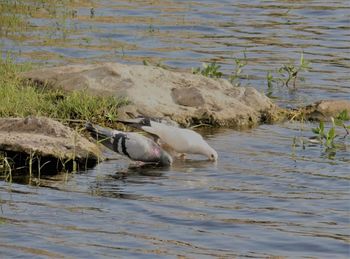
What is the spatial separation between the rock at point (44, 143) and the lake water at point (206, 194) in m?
0.18

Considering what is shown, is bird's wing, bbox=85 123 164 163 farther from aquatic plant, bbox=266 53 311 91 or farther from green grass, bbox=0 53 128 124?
aquatic plant, bbox=266 53 311 91

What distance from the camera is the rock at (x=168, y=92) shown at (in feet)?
34.7

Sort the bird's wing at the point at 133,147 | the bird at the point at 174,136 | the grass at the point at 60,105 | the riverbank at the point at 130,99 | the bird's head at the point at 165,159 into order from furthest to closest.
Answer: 1. the riverbank at the point at 130,99
2. the grass at the point at 60,105
3. the bird at the point at 174,136
4. the bird's head at the point at 165,159
5. the bird's wing at the point at 133,147

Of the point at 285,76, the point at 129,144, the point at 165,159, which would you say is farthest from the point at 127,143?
the point at 285,76

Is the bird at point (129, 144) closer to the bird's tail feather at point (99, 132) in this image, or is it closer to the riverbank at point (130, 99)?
the bird's tail feather at point (99, 132)

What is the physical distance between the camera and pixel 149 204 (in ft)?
25.6

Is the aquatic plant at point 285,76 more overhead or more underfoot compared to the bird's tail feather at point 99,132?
more overhead

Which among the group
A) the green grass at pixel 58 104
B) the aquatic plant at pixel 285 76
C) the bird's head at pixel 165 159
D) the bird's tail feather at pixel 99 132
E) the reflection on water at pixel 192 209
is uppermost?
the aquatic plant at pixel 285 76

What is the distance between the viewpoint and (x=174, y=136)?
9.53 meters

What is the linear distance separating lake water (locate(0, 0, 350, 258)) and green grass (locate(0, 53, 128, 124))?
36.2 inches

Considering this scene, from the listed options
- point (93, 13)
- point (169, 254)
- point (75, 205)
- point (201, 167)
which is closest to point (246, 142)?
point (201, 167)

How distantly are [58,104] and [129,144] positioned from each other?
52.8 inches

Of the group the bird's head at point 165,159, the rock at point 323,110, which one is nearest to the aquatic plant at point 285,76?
the rock at point 323,110

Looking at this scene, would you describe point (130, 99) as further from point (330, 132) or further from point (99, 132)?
point (330, 132)
